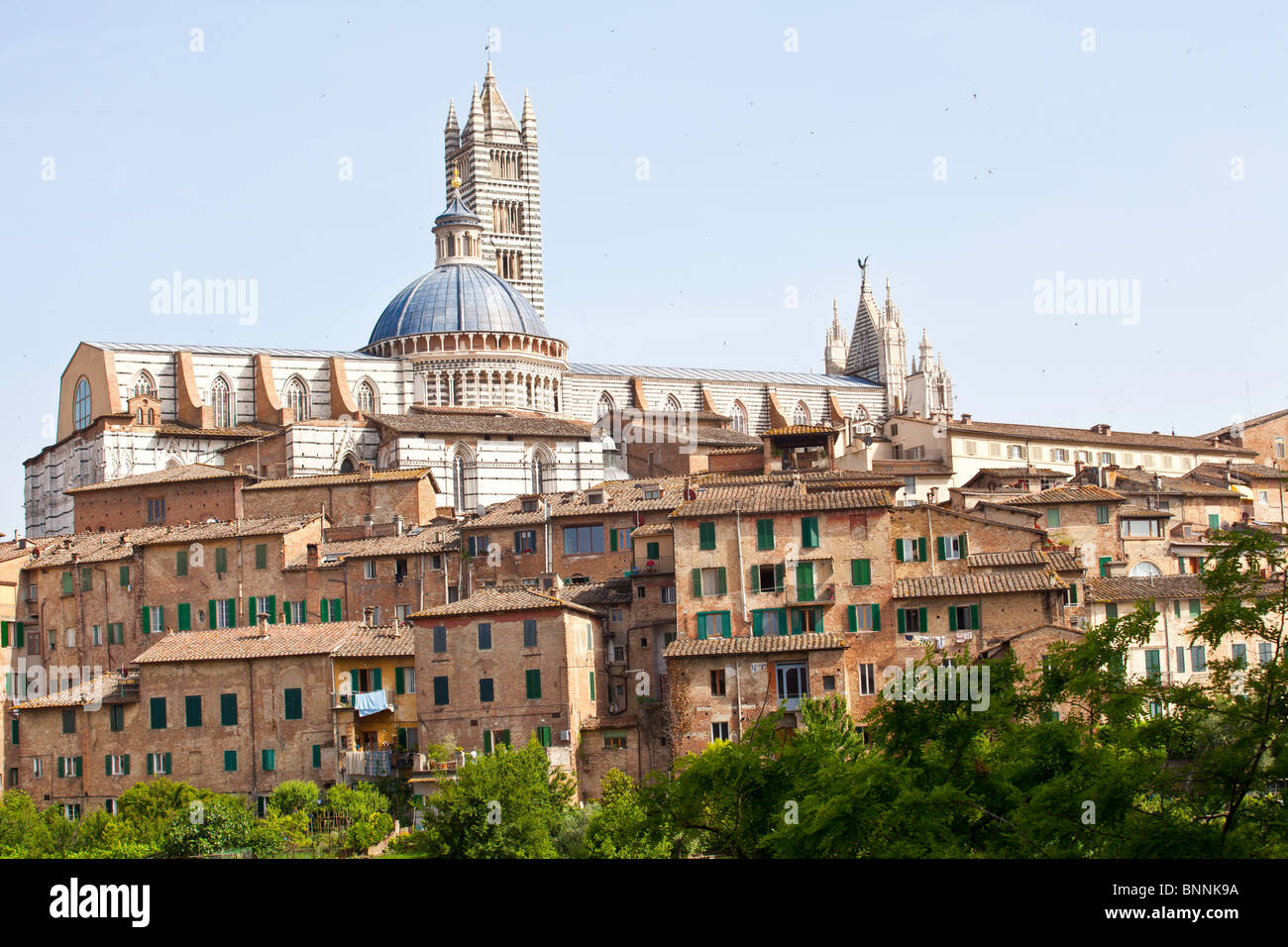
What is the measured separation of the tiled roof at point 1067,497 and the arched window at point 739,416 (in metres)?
43.2

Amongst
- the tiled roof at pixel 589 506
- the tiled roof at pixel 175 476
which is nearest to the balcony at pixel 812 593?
the tiled roof at pixel 589 506

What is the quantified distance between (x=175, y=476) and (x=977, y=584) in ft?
102

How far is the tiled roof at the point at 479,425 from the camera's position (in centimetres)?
7112

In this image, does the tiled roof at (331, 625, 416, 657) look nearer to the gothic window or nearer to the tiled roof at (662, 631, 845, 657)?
the tiled roof at (662, 631, 845, 657)

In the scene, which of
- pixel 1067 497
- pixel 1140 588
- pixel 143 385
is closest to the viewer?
pixel 1140 588

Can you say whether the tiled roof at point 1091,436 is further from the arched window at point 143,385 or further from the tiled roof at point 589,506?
the arched window at point 143,385

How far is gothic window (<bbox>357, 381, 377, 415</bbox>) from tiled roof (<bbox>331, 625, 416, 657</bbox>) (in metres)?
34.1

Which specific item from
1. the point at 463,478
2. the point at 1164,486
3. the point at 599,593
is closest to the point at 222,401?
the point at 463,478

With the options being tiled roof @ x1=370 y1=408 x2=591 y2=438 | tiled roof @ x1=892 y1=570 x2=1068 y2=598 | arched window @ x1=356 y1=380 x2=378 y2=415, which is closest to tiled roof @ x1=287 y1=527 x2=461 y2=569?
tiled roof @ x1=892 y1=570 x2=1068 y2=598

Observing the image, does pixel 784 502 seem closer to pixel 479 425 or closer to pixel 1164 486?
pixel 1164 486

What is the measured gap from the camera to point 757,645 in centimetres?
4272

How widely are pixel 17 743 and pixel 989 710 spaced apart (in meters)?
31.9
